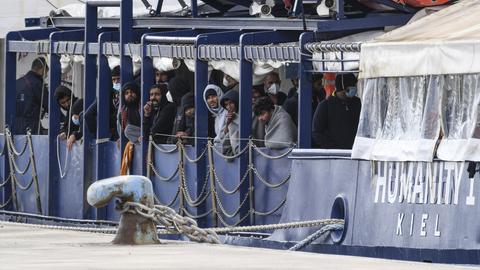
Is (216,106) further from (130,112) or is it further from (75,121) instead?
(75,121)

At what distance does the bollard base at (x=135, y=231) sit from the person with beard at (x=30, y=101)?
8.99 m

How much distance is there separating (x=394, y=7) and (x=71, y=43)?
5164 millimetres

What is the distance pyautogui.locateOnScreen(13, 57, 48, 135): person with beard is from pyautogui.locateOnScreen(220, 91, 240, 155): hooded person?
16.9 ft

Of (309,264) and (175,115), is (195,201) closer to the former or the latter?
(175,115)

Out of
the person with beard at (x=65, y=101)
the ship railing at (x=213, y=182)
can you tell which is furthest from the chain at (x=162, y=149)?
the person with beard at (x=65, y=101)

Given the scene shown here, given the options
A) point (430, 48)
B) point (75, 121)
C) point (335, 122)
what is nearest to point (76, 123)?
point (75, 121)

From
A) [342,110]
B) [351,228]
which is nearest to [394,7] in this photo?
[342,110]

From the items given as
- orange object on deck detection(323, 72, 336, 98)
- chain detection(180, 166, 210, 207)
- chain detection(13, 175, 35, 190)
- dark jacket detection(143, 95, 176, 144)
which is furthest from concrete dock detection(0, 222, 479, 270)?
chain detection(13, 175, 35, 190)

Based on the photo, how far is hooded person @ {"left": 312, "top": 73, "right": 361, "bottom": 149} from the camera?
19.3 m

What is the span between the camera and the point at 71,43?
77.2 feet

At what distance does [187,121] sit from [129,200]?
5327mm

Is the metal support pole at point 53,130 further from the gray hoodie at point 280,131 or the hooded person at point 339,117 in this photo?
the hooded person at point 339,117

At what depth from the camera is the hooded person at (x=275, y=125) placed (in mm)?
19859

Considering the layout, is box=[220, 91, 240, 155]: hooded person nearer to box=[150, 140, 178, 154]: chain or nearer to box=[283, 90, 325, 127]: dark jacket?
box=[283, 90, 325, 127]: dark jacket
